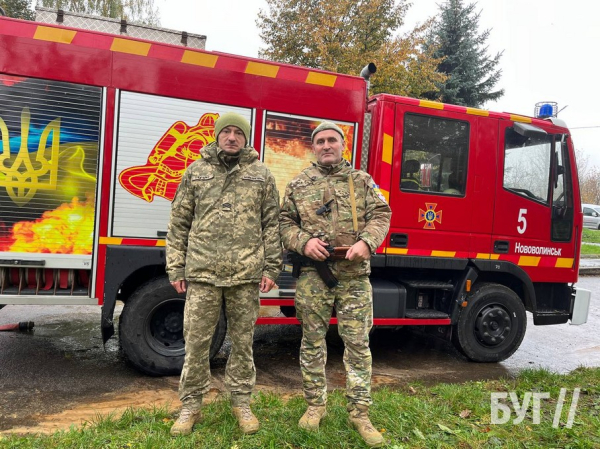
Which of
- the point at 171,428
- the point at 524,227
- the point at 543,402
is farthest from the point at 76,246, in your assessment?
the point at 524,227

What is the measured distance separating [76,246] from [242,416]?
1.91 m

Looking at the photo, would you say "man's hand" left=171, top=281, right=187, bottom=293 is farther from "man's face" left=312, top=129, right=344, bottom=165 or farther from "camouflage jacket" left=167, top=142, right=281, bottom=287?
"man's face" left=312, top=129, right=344, bottom=165

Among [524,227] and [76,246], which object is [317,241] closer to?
[76,246]

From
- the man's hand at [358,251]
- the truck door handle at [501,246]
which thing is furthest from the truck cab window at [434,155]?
the man's hand at [358,251]

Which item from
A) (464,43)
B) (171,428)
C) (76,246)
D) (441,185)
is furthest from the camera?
(464,43)

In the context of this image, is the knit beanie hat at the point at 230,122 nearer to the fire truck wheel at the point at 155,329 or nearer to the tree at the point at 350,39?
the fire truck wheel at the point at 155,329

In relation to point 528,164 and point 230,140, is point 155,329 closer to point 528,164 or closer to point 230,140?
point 230,140

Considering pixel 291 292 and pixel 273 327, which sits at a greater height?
pixel 291 292

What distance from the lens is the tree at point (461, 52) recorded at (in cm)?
1947

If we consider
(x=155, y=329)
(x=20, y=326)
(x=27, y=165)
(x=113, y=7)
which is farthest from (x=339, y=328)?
(x=113, y=7)

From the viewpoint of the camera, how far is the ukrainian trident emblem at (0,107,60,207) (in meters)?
3.48

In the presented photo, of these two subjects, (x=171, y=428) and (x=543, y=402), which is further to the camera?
(x=543, y=402)

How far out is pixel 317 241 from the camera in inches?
114

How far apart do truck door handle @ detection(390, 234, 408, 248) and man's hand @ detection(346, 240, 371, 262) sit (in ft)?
5.37
